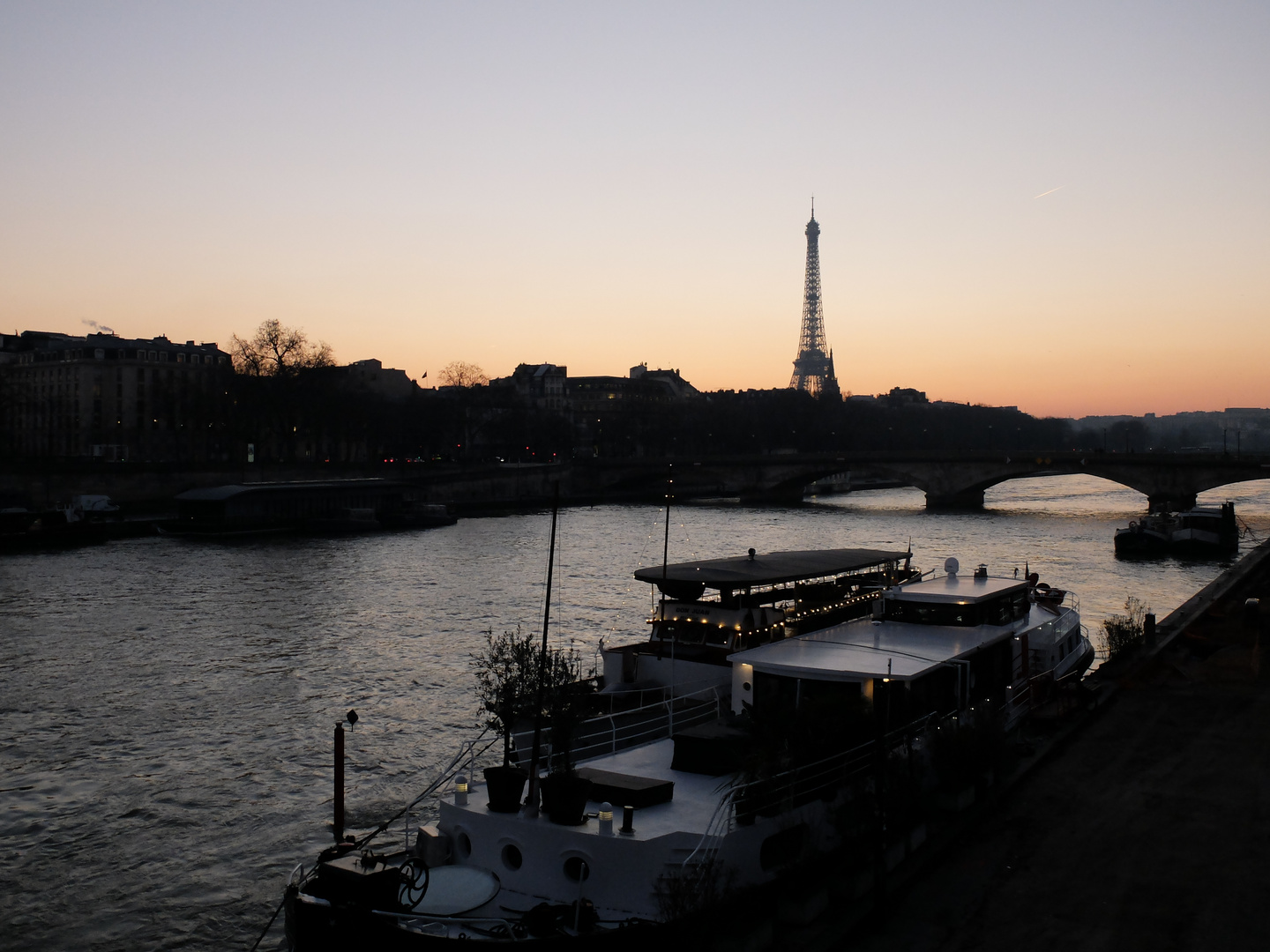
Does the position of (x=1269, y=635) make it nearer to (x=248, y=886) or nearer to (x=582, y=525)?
(x=248, y=886)

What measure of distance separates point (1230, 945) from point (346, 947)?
7035mm

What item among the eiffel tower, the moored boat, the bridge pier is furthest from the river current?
the eiffel tower

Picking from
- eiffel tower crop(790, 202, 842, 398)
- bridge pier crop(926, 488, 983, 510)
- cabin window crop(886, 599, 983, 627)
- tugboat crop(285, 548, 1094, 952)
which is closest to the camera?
tugboat crop(285, 548, 1094, 952)

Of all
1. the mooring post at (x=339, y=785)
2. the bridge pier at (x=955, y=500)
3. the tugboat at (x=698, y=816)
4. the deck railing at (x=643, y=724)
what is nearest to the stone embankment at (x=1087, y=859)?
the tugboat at (x=698, y=816)

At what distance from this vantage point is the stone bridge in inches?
2430

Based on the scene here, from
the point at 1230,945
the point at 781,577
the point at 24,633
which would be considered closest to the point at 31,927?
the point at 781,577

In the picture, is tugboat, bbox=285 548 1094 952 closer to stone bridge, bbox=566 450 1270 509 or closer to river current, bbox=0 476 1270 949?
river current, bbox=0 476 1270 949

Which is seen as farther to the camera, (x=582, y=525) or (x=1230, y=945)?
(x=582, y=525)

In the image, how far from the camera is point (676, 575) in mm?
16266

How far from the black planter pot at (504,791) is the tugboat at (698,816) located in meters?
0.03

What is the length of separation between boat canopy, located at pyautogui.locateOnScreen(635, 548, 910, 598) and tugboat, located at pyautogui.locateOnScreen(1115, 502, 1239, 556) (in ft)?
98.6

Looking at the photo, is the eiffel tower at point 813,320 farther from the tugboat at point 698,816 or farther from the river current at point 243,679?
the tugboat at point 698,816

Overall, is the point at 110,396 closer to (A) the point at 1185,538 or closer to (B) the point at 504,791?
(A) the point at 1185,538

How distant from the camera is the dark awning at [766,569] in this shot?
625 inches
